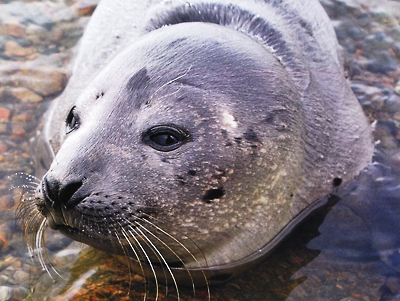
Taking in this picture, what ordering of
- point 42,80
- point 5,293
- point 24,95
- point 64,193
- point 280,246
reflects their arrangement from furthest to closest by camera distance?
point 42,80 < point 24,95 < point 280,246 < point 5,293 < point 64,193

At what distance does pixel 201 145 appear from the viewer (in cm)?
310

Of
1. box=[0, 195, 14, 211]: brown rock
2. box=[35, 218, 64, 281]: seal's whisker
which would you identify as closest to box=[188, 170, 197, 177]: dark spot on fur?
box=[35, 218, 64, 281]: seal's whisker

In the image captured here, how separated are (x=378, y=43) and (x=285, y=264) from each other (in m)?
3.08

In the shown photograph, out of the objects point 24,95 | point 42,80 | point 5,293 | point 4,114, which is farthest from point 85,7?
point 5,293

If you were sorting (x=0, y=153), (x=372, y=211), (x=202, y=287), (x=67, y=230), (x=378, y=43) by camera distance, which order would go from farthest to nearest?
1. (x=378, y=43)
2. (x=0, y=153)
3. (x=372, y=211)
4. (x=202, y=287)
5. (x=67, y=230)

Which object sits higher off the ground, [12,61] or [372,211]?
[12,61]

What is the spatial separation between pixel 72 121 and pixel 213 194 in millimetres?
894

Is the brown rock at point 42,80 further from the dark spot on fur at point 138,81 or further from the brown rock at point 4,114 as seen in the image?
Result: the dark spot on fur at point 138,81

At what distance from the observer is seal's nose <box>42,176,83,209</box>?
2.83 metres

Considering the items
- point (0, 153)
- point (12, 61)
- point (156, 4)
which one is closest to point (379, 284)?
point (156, 4)

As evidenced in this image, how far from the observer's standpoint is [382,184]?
4324 millimetres

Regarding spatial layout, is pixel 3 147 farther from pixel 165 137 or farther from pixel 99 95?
pixel 165 137

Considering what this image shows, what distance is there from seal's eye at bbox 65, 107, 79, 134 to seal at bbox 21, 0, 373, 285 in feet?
0.04

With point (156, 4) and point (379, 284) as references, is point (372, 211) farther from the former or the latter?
point (156, 4)
